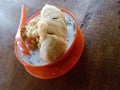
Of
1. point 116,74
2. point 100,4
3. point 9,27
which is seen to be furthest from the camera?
point 9,27

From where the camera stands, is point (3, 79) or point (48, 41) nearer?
point (48, 41)

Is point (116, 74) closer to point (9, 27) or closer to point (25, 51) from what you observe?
point (25, 51)

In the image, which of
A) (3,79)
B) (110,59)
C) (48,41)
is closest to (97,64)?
(110,59)
